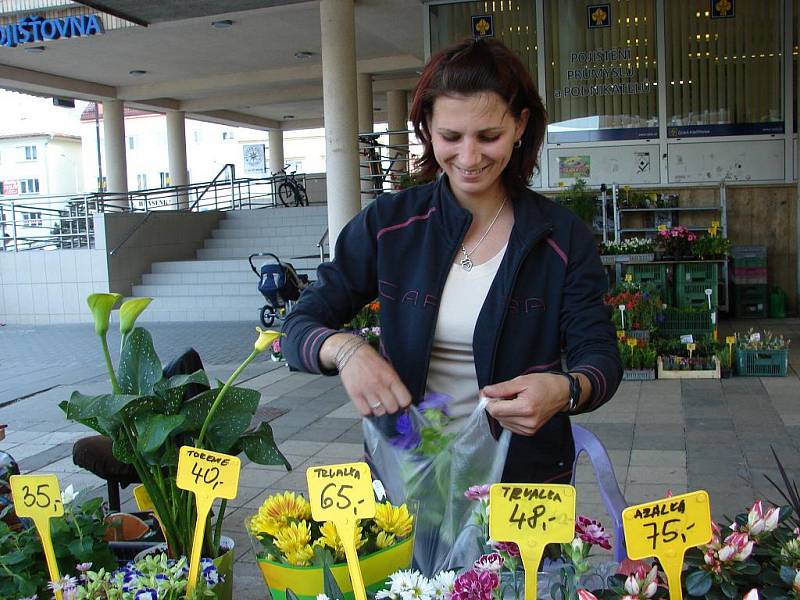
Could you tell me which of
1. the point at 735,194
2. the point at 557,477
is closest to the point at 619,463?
the point at 557,477

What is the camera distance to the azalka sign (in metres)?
11.8

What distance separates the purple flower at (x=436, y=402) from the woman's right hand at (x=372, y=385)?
12 cm

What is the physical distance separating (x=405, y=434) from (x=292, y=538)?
311 mm

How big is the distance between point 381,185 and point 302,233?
150 inches

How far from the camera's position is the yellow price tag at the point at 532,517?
1138mm

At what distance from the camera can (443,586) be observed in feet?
3.92

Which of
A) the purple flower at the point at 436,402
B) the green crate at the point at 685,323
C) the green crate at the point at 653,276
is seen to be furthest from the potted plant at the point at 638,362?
the purple flower at the point at 436,402

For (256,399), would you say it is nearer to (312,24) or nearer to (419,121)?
(419,121)

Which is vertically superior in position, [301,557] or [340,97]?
[340,97]

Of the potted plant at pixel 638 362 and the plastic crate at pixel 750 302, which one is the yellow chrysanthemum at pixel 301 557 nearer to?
the potted plant at pixel 638 362

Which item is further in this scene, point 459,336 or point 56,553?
point 459,336

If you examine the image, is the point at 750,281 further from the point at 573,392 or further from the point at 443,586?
the point at 443,586

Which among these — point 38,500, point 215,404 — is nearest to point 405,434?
point 215,404

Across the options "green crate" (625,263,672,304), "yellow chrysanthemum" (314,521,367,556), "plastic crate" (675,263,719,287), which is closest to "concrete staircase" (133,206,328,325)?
"green crate" (625,263,672,304)
